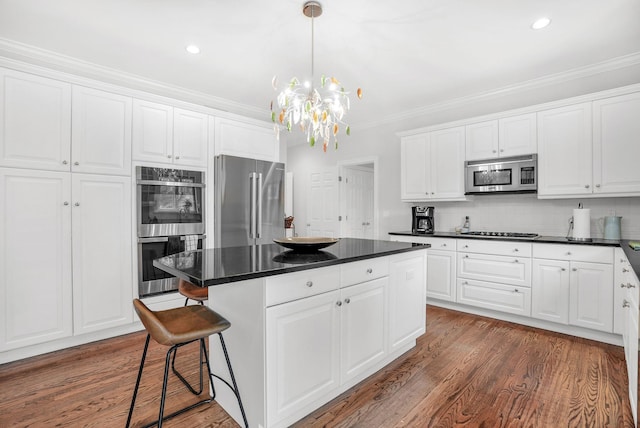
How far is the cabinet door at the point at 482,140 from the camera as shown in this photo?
12.1ft

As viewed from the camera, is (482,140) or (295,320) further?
(482,140)

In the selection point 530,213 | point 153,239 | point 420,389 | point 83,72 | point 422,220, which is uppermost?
point 83,72

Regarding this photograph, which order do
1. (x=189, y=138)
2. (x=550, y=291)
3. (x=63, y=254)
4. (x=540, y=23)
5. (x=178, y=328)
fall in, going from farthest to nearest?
(x=189, y=138) → (x=550, y=291) → (x=63, y=254) → (x=540, y=23) → (x=178, y=328)

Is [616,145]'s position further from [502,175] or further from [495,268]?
[495,268]

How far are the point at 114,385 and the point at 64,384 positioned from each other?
368mm

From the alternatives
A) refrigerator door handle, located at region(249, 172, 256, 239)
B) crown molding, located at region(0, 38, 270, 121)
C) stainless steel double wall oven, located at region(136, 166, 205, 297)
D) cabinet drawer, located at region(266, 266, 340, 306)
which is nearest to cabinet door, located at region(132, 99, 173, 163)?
stainless steel double wall oven, located at region(136, 166, 205, 297)

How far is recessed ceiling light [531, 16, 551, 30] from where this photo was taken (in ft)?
8.01

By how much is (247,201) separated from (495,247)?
2868 mm

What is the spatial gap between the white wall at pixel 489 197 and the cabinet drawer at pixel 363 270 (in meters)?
2.40

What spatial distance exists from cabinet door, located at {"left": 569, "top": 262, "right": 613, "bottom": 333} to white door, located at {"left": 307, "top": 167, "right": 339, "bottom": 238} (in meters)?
3.46

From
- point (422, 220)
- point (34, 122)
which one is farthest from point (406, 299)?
point (34, 122)

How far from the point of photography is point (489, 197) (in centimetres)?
399

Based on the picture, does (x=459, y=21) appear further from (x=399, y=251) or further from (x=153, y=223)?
(x=153, y=223)

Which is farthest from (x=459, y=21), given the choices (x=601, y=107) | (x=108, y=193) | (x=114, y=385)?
(x=114, y=385)
